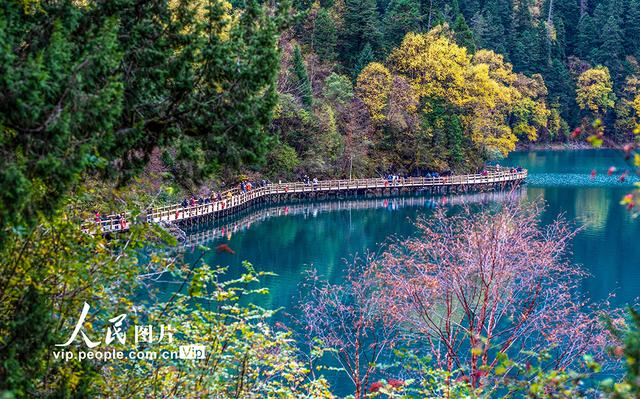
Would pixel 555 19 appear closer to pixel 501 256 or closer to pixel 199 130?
pixel 501 256

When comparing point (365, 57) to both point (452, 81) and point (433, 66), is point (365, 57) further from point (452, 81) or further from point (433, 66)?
point (452, 81)

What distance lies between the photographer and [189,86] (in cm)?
771

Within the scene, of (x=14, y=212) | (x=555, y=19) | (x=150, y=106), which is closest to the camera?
(x=14, y=212)

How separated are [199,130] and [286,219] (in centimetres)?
2916

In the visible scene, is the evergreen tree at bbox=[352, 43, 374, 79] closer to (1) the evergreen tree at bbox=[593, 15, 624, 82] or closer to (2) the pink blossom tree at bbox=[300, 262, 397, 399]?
(2) the pink blossom tree at bbox=[300, 262, 397, 399]

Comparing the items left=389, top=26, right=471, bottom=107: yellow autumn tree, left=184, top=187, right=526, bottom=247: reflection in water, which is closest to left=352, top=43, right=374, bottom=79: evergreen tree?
left=389, top=26, right=471, bottom=107: yellow autumn tree

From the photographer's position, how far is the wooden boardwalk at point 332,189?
110 feet

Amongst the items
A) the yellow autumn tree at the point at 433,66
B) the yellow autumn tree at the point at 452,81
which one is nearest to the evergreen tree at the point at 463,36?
the yellow autumn tree at the point at 452,81

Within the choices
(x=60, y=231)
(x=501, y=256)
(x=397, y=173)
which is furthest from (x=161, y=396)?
(x=397, y=173)

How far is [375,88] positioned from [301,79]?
6298 mm

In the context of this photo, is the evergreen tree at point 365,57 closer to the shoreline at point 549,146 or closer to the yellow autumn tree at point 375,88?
the yellow autumn tree at point 375,88

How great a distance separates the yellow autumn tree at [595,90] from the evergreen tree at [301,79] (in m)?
41.7

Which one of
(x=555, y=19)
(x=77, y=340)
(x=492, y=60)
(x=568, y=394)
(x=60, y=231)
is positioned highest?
(x=555, y=19)

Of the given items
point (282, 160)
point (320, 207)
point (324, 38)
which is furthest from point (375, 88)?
point (320, 207)
